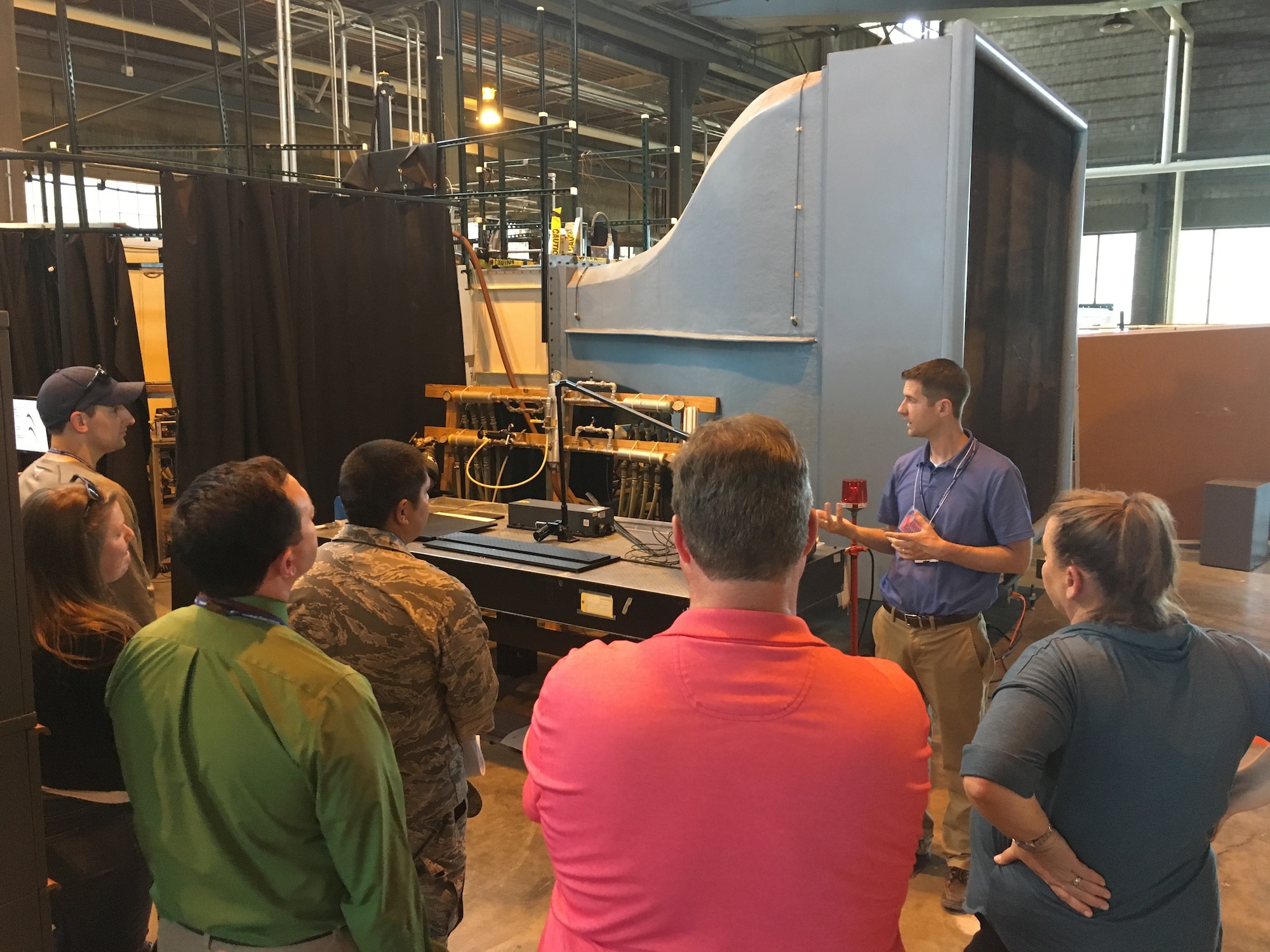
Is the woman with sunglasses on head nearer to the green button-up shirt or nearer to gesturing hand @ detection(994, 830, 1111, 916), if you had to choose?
the green button-up shirt

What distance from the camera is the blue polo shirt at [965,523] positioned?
2514mm

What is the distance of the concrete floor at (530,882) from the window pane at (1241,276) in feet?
30.5

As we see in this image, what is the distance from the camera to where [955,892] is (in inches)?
101

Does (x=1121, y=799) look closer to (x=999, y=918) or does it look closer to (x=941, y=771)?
(x=999, y=918)

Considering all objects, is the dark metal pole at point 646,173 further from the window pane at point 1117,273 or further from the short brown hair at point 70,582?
the window pane at point 1117,273

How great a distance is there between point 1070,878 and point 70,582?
1641 mm

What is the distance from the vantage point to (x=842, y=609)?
3.75 meters

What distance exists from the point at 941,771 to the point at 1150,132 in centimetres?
1067

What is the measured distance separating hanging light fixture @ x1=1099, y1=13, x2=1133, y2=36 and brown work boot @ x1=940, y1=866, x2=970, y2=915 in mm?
9494

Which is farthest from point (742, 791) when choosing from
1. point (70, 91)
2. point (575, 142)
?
point (575, 142)

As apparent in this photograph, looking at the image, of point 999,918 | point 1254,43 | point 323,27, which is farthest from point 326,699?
point 1254,43

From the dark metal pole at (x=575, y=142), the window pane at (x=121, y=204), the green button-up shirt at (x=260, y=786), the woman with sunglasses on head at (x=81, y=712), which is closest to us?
the green button-up shirt at (x=260, y=786)

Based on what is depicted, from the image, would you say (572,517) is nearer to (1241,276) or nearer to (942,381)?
(942,381)

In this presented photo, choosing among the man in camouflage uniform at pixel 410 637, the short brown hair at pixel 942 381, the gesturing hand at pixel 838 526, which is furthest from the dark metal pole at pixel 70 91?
the short brown hair at pixel 942 381
